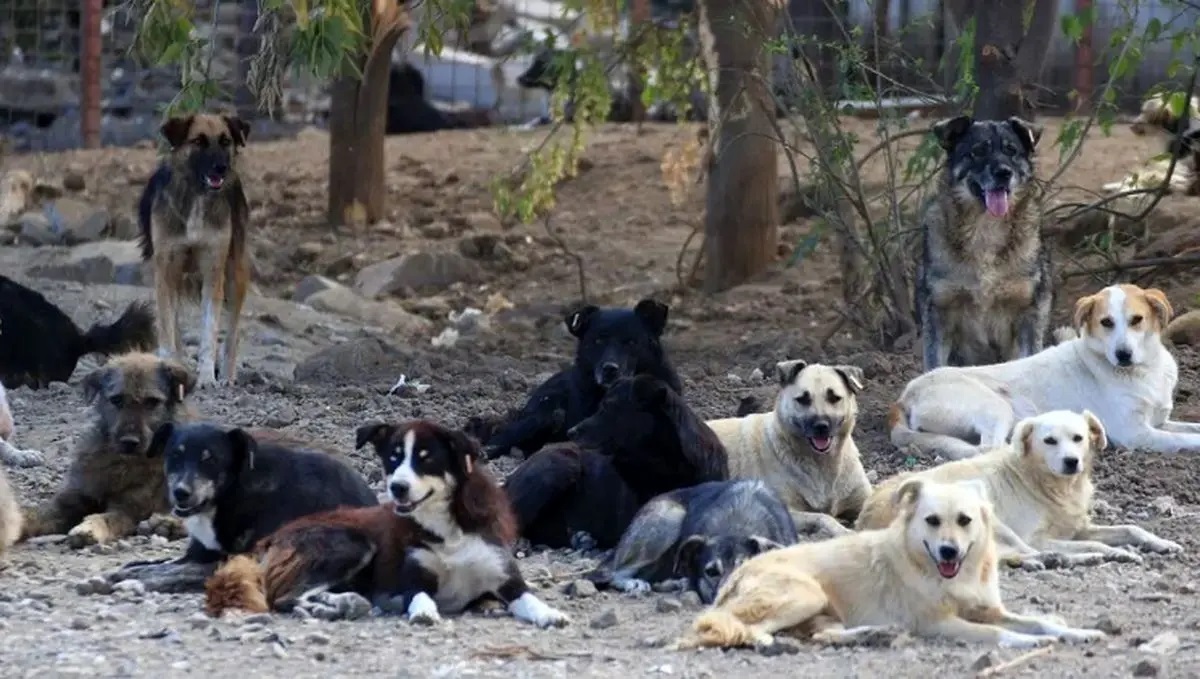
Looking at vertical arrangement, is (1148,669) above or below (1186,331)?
above

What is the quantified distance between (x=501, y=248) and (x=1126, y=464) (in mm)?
9752

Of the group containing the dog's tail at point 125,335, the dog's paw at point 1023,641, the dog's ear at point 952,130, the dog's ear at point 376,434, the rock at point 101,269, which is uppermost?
the dog's ear at point 952,130

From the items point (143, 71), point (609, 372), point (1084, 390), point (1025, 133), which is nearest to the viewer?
point (609, 372)

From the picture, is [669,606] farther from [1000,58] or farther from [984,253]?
[1000,58]

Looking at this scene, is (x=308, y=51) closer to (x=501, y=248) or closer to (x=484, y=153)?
(x=501, y=248)

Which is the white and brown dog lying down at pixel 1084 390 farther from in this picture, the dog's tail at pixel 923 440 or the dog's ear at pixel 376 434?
the dog's ear at pixel 376 434

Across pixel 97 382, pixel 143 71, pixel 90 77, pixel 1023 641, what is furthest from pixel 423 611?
pixel 143 71

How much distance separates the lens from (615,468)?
32.2 feet

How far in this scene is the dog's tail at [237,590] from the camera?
796 cm

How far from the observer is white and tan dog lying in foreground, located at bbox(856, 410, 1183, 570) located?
933 centimetres

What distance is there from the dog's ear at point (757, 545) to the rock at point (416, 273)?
1091cm

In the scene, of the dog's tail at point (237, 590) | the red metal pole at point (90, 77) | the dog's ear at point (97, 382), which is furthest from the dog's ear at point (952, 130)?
the red metal pole at point (90, 77)

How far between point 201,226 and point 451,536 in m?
7.46

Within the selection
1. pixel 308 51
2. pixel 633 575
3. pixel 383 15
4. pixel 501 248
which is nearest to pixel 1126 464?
pixel 633 575
